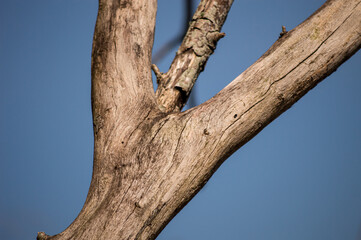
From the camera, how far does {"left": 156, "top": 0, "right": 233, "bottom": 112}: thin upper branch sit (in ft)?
6.04

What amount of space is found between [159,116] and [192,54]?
747 millimetres

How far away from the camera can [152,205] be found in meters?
1.19

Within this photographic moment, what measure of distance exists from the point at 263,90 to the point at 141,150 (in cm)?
59

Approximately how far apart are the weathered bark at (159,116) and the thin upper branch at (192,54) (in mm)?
328

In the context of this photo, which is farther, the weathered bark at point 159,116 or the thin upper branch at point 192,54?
the thin upper branch at point 192,54

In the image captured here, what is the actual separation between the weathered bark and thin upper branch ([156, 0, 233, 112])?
328mm

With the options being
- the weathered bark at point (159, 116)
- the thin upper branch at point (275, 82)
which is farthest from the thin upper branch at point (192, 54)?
the thin upper branch at point (275, 82)

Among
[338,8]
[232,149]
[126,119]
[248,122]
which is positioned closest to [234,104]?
[248,122]

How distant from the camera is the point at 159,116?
1.40 meters

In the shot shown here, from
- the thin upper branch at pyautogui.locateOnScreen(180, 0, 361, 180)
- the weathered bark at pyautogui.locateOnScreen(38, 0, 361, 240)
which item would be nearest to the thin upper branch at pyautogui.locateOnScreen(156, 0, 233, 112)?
the weathered bark at pyautogui.locateOnScreen(38, 0, 361, 240)

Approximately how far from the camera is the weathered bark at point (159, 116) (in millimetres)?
1201

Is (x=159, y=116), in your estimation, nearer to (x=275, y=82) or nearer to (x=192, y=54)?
(x=275, y=82)

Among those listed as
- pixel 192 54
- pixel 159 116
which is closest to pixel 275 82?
pixel 159 116

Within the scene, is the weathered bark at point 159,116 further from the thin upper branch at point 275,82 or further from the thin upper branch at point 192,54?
the thin upper branch at point 192,54
